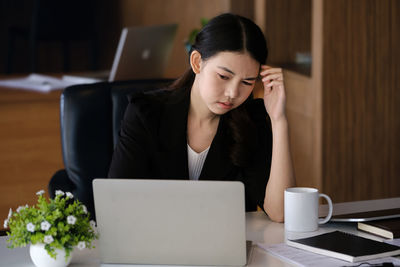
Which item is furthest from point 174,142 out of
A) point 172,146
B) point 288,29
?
point 288,29

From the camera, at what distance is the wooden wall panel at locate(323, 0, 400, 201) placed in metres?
3.01

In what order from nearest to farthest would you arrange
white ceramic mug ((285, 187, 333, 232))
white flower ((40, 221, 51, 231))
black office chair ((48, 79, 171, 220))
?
1. white flower ((40, 221, 51, 231))
2. white ceramic mug ((285, 187, 333, 232))
3. black office chair ((48, 79, 171, 220))

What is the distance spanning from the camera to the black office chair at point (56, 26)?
557 centimetres

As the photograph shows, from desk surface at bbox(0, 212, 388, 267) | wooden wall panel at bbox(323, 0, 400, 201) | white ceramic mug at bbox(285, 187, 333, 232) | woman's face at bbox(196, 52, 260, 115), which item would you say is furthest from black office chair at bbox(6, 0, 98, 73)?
white ceramic mug at bbox(285, 187, 333, 232)

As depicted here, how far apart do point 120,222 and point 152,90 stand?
846 millimetres

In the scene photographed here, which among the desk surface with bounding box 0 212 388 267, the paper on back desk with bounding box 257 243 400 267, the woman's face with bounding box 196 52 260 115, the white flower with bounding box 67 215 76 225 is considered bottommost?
the desk surface with bounding box 0 212 388 267

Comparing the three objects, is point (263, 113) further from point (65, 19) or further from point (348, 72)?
point (65, 19)

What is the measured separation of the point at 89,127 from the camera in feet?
7.02

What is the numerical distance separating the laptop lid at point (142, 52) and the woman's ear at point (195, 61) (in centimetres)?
140

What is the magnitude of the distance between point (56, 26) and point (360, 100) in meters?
3.23

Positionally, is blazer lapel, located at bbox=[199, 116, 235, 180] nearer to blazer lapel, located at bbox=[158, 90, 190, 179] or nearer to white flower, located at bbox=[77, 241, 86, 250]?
blazer lapel, located at bbox=[158, 90, 190, 179]

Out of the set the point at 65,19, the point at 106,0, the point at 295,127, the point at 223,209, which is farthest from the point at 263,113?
the point at 106,0

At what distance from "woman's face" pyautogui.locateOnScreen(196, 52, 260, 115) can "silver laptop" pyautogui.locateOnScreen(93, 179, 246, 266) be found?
0.46 meters

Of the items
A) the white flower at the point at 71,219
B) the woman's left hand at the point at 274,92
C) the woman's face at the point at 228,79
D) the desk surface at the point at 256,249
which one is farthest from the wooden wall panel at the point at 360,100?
the white flower at the point at 71,219
